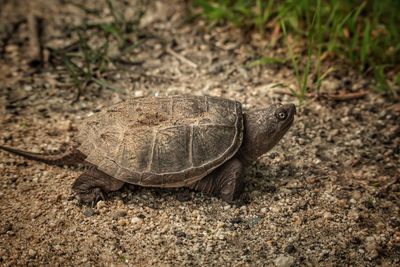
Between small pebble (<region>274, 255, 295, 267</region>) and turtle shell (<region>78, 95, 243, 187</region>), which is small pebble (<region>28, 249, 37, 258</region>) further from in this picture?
small pebble (<region>274, 255, 295, 267</region>)

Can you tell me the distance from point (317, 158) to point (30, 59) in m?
3.36

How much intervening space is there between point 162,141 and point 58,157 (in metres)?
0.96

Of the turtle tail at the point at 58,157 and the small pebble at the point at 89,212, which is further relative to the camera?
the turtle tail at the point at 58,157

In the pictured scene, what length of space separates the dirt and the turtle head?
1.09 ft

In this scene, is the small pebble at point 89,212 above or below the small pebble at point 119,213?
below

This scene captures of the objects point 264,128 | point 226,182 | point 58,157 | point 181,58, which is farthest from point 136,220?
point 181,58

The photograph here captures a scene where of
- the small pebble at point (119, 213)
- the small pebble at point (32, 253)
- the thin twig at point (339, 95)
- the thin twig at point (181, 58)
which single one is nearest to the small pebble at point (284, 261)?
the small pebble at point (119, 213)

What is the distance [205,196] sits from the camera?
3660 millimetres

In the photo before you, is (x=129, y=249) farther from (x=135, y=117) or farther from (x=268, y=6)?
(x=268, y=6)

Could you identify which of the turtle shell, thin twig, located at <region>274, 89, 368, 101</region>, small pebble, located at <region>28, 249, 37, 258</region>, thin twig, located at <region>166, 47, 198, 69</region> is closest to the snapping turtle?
the turtle shell

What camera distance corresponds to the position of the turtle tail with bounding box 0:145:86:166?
12.0ft

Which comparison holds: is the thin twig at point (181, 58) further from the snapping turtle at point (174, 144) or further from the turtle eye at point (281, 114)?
the turtle eye at point (281, 114)

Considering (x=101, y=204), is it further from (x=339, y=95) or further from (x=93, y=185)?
(x=339, y=95)

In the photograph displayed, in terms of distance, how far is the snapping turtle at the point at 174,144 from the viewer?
3.37 metres
